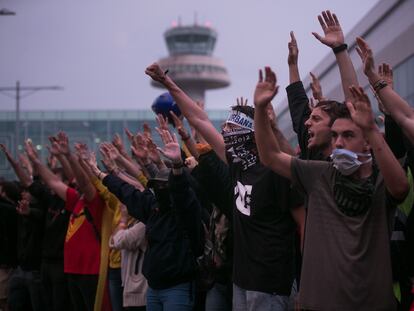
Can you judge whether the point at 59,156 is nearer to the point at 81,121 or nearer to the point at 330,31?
the point at 330,31

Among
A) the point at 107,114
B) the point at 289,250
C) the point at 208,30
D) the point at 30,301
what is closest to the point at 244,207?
the point at 289,250

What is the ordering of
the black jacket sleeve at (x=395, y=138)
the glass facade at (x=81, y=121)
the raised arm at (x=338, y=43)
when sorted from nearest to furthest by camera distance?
1. the black jacket sleeve at (x=395, y=138)
2. the raised arm at (x=338, y=43)
3. the glass facade at (x=81, y=121)

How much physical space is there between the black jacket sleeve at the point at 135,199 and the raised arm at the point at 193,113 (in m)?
1.32

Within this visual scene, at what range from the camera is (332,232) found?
4.26 m

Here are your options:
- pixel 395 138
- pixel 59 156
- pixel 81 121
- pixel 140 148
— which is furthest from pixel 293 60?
pixel 81 121

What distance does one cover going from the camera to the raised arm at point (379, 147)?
4.03 meters

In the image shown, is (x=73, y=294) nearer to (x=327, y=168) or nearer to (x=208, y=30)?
(x=327, y=168)

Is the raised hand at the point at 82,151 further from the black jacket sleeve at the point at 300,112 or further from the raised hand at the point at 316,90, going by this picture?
the black jacket sleeve at the point at 300,112

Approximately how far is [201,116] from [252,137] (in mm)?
562

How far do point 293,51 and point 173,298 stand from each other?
2.22m

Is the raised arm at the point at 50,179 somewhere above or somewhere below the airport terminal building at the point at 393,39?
below

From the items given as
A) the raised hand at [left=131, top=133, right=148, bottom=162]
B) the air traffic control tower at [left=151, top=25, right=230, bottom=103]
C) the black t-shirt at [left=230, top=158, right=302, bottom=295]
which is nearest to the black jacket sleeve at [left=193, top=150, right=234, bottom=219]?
the black t-shirt at [left=230, top=158, right=302, bottom=295]

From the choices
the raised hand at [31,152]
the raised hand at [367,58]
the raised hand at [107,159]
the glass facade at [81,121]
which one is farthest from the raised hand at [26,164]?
the glass facade at [81,121]

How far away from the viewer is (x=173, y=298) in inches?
256
